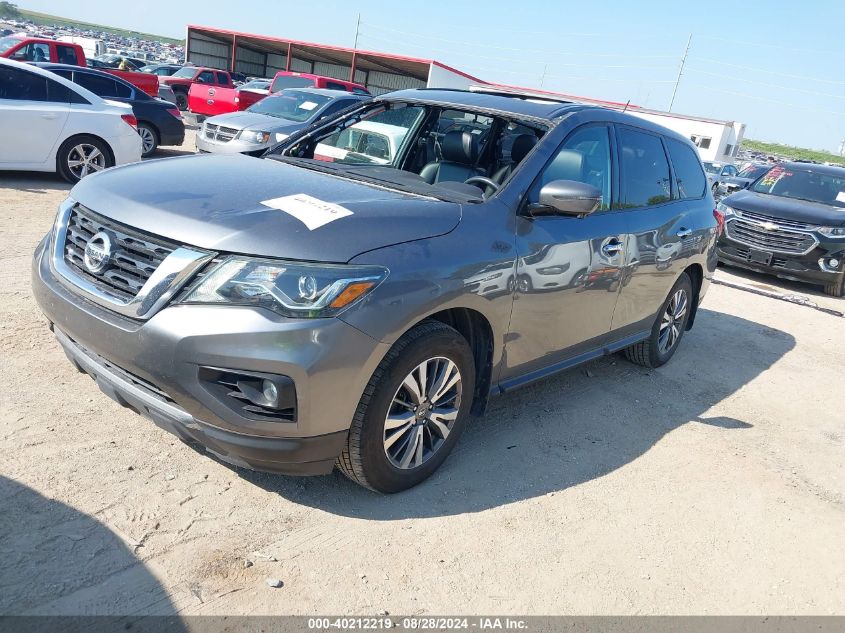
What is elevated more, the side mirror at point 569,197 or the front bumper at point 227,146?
the side mirror at point 569,197

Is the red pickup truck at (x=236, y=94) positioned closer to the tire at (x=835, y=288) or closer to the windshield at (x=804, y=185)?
the windshield at (x=804, y=185)

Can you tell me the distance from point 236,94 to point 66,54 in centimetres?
424

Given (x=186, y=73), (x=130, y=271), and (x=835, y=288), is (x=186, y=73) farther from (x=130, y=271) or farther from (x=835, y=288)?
(x=130, y=271)

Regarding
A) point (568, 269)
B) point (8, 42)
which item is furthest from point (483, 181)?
point (8, 42)

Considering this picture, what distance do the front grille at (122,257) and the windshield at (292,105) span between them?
9.89 metres

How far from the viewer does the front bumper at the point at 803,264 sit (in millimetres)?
9555

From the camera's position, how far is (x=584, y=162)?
13.4 feet

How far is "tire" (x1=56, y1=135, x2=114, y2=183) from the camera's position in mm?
9336

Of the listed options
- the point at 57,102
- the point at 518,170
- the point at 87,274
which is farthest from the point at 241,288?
the point at 57,102

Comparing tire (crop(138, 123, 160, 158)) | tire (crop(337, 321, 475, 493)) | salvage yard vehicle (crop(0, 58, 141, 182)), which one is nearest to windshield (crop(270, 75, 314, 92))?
tire (crop(138, 123, 160, 158))

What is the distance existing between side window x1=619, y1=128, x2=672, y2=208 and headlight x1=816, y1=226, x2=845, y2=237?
5.81m

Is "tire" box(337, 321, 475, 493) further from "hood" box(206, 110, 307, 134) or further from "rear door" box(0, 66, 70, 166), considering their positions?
"hood" box(206, 110, 307, 134)

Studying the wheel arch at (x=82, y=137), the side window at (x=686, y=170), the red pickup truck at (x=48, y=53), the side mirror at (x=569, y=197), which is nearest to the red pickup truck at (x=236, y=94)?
the red pickup truck at (x=48, y=53)

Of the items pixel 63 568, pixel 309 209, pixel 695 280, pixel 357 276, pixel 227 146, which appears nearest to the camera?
pixel 63 568
